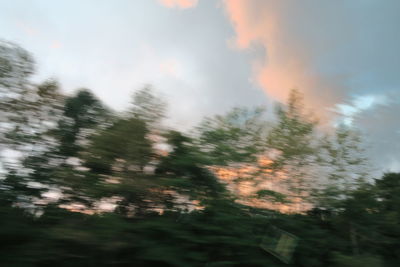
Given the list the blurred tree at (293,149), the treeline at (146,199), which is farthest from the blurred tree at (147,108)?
the blurred tree at (293,149)

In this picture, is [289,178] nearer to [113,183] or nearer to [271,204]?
[271,204]

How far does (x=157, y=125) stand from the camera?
7.03 metres

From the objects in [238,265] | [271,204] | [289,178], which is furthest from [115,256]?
[289,178]

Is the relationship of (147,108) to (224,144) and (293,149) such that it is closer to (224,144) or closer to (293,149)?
(224,144)

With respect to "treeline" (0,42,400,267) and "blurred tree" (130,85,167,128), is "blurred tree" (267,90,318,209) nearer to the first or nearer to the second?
"treeline" (0,42,400,267)

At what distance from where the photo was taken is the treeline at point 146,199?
512 centimetres

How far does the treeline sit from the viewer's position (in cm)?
512

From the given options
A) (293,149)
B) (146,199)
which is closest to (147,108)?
(146,199)

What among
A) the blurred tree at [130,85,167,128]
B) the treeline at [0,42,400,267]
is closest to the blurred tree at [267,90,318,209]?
the treeline at [0,42,400,267]

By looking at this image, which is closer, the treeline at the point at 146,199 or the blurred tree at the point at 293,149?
the treeline at the point at 146,199

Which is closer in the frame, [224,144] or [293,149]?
[224,144]

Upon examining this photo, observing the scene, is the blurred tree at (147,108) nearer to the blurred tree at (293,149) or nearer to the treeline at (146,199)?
the treeline at (146,199)

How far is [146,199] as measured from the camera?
20.2ft

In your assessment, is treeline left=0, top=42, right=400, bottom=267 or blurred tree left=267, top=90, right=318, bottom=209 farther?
blurred tree left=267, top=90, right=318, bottom=209
